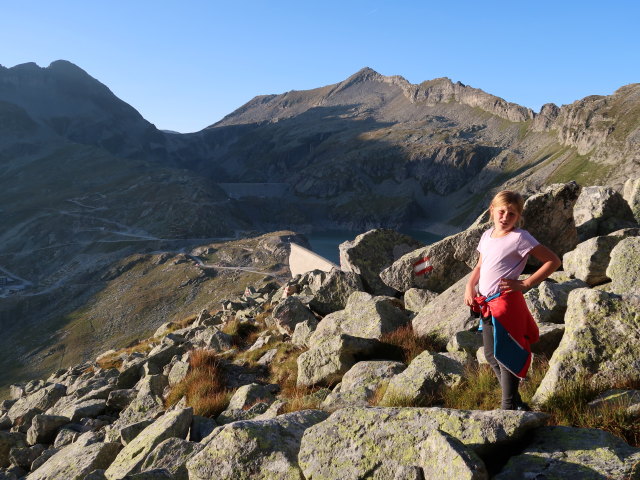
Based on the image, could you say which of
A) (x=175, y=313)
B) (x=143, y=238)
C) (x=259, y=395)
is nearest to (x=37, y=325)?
(x=175, y=313)

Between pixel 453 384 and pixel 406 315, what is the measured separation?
498cm

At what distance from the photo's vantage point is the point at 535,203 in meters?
11.1

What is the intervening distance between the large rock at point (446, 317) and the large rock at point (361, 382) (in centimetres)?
162

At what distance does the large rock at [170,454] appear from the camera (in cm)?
578

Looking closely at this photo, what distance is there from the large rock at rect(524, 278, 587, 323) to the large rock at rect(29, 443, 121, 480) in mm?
7998

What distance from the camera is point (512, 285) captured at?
4840 millimetres

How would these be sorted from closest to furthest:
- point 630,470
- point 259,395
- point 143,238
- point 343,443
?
point 630,470
point 343,443
point 259,395
point 143,238

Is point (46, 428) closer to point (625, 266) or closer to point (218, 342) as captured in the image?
point (218, 342)

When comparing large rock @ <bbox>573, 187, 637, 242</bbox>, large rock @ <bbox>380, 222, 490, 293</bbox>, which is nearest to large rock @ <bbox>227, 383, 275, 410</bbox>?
large rock @ <bbox>380, 222, 490, 293</bbox>

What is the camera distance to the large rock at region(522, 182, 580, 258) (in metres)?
11.1

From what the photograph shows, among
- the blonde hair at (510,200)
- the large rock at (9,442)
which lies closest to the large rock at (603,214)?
the blonde hair at (510,200)

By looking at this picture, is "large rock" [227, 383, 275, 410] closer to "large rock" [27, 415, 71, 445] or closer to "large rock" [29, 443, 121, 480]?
"large rock" [29, 443, 121, 480]

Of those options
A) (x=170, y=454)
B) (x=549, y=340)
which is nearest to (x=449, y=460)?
(x=549, y=340)

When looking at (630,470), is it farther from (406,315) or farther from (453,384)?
(406,315)
